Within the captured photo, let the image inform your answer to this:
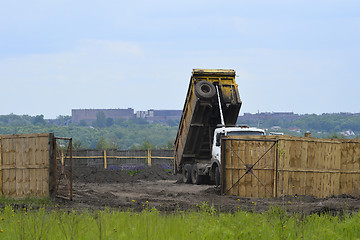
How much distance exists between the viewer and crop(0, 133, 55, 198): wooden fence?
1652 centimetres

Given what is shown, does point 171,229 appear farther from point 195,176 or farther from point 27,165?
point 195,176

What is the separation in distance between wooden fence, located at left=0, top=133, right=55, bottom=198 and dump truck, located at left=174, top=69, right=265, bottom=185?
754cm

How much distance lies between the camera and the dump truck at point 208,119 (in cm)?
2314

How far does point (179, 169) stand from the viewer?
1098 inches

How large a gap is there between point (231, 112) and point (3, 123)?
117 meters

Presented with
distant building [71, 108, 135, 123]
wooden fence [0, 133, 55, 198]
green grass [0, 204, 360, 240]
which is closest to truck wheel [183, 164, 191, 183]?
wooden fence [0, 133, 55, 198]

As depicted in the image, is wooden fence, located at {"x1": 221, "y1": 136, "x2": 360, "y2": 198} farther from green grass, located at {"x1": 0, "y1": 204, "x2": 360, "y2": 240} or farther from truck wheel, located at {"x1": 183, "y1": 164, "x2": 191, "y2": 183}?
green grass, located at {"x1": 0, "y1": 204, "x2": 360, "y2": 240}

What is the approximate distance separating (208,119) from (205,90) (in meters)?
1.56

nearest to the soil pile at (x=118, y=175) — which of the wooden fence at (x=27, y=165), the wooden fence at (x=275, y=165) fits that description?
the wooden fence at (x=275, y=165)

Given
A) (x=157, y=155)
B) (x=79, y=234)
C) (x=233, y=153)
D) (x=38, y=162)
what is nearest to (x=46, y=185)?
(x=38, y=162)

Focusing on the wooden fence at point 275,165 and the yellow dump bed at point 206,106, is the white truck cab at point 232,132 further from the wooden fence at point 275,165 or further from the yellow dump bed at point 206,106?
the wooden fence at point 275,165

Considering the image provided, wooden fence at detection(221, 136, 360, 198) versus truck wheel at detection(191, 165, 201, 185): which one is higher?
wooden fence at detection(221, 136, 360, 198)

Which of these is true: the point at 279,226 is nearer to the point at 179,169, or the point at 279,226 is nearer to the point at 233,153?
the point at 233,153

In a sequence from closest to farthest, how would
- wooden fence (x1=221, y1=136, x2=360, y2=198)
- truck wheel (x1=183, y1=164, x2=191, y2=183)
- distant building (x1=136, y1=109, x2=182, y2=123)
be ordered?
wooden fence (x1=221, y1=136, x2=360, y2=198), truck wheel (x1=183, y1=164, x2=191, y2=183), distant building (x1=136, y1=109, x2=182, y2=123)
